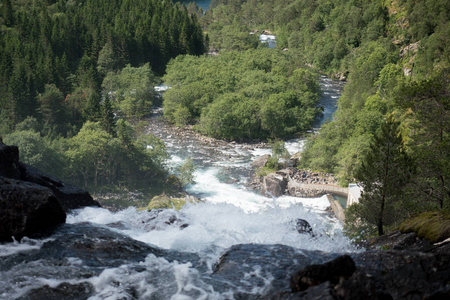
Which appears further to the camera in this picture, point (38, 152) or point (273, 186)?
point (273, 186)

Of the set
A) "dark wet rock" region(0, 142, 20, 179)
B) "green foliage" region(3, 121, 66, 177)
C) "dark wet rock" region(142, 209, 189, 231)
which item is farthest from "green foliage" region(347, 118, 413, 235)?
"green foliage" region(3, 121, 66, 177)

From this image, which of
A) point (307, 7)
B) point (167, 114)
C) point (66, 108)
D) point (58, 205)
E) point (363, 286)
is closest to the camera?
point (363, 286)

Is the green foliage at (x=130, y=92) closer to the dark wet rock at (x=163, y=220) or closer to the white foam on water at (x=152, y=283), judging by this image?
the dark wet rock at (x=163, y=220)

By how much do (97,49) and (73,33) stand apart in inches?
369

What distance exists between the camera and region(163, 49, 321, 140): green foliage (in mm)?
85938

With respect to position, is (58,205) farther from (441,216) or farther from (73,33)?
(73,33)

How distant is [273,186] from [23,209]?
151 feet

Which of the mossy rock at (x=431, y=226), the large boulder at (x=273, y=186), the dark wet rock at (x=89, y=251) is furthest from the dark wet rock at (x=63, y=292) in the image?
the large boulder at (x=273, y=186)

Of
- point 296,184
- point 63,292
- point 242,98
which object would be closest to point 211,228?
point 63,292

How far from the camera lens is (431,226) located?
21.7 meters

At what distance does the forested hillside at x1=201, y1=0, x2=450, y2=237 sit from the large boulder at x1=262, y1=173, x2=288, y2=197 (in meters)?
8.65

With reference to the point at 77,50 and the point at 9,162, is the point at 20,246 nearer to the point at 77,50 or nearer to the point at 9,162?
the point at 9,162

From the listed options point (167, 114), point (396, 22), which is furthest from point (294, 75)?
point (396, 22)

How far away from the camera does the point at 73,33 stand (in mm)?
123500
